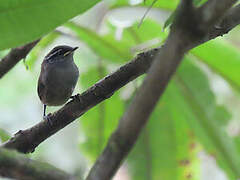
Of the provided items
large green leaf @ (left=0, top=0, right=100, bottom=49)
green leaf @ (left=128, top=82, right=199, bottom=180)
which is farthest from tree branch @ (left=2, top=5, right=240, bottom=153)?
green leaf @ (left=128, top=82, right=199, bottom=180)

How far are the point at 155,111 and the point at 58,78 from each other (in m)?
0.44

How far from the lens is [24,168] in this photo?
641 mm

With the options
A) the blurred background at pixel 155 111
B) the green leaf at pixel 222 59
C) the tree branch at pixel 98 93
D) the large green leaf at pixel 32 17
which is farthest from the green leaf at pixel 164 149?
the large green leaf at pixel 32 17

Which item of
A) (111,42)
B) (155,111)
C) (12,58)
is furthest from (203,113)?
(12,58)

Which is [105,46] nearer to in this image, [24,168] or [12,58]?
[12,58]

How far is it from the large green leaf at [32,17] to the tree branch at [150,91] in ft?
1.91

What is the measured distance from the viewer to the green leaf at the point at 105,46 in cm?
194

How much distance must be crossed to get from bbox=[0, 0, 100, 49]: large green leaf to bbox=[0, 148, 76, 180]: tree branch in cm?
50

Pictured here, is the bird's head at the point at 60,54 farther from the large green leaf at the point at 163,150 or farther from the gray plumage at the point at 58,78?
the large green leaf at the point at 163,150

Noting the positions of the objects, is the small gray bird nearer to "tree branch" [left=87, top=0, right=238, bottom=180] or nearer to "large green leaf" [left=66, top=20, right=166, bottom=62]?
"large green leaf" [left=66, top=20, right=166, bottom=62]

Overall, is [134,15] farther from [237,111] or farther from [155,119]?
[237,111]

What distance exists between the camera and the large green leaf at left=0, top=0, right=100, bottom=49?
113 centimetres

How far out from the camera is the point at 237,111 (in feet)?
10.9

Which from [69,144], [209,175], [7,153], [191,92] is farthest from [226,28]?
[209,175]
